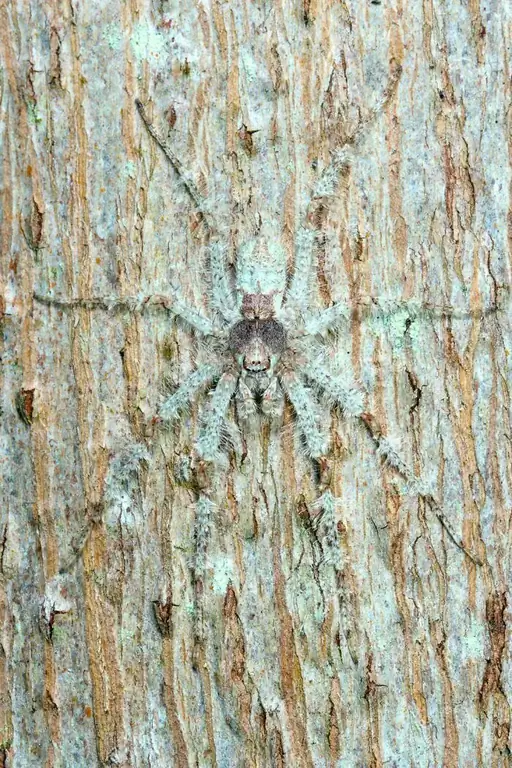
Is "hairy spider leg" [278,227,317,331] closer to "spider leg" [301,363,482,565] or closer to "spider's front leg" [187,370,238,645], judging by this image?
"spider leg" [301,363,482,565]

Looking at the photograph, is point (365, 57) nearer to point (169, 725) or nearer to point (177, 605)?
point (177, 605)

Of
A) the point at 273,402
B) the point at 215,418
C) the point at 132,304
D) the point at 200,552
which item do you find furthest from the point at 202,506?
the point at 132,304

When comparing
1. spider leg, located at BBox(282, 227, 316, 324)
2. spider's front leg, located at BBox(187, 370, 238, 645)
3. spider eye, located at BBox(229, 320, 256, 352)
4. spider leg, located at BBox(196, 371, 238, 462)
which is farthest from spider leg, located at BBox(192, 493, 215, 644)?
spider leg, located at BBox(282, 227, 316, 324)

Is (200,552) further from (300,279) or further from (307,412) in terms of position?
(300,279)

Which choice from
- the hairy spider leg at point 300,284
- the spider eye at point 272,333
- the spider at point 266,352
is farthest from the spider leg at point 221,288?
the hairy spider leg at point 300,284

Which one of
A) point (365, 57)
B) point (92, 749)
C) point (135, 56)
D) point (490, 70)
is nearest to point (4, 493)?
point (92, 749)

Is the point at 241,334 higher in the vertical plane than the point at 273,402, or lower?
higher

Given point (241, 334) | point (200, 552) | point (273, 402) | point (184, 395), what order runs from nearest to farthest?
point (200, 552) < point (184, 395) < point (273, 402) < point (241, 334)
